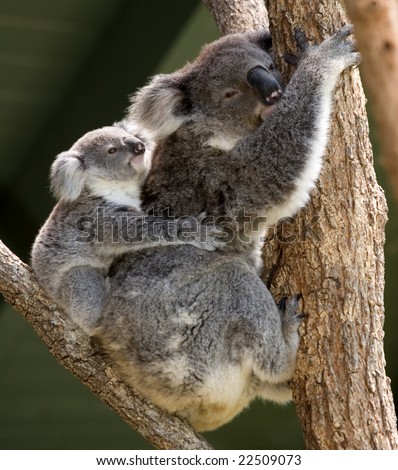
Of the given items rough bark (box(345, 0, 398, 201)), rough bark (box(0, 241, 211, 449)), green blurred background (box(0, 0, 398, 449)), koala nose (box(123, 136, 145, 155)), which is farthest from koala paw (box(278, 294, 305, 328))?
green blurred background (box(0, 0, 398, 449))

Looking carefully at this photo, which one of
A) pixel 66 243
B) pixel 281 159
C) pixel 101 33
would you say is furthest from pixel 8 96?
pixel 281 159

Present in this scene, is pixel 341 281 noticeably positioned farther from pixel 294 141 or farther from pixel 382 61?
pixel 382 61

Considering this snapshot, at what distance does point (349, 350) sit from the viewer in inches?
147

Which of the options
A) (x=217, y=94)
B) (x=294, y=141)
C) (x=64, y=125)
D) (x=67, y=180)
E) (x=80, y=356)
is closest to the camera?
(x=80, y=356)

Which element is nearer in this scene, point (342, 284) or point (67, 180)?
point (342, 284)

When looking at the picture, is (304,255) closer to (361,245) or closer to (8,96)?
(361,245)

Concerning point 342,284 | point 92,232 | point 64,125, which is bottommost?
point 92,232

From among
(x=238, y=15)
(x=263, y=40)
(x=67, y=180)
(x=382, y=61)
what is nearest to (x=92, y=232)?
(x=67, y=180)

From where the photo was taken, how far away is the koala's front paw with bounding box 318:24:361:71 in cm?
375

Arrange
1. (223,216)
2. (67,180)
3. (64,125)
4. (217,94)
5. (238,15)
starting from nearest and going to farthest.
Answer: (223,216) < (217,94) < (67,180) < (238,15) < (64,125)

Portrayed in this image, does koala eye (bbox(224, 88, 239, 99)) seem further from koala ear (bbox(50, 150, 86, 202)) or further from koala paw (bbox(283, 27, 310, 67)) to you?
koala ear (bbox(50, 150, 86, 202))

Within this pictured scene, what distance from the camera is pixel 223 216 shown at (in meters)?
4.15

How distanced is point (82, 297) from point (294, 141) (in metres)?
1.35

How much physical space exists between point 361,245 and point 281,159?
1.94 ft
